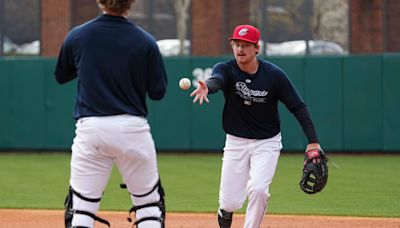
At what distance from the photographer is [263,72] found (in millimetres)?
7363

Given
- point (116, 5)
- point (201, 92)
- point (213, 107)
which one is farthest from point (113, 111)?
point (213, 107)

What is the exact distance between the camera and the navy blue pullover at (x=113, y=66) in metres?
5.29

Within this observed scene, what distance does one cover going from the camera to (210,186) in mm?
13531

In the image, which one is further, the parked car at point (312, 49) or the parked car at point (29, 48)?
the parked car at point (29, 48)

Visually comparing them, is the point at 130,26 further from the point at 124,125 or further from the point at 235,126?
the point at 235,126

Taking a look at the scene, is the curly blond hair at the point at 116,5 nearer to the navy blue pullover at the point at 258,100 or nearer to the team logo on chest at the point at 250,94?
the navy blue pullover at the point at 258,100

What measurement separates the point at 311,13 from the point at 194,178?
9.48 m

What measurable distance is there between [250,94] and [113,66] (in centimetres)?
221

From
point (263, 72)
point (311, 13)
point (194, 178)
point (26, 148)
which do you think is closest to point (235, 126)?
point (263, 72)

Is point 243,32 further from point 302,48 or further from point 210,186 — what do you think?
point 302,48

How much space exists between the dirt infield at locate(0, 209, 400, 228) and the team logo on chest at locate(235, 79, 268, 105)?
86.6 inches

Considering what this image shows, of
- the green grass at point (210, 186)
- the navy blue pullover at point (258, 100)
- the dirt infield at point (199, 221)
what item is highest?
the navy blue pullover at point (258, 100)

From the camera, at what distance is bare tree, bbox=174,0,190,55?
23.6 m

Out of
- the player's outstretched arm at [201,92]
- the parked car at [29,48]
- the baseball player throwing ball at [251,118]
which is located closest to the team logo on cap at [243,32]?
the baseball player throwing ball at [251,118]
